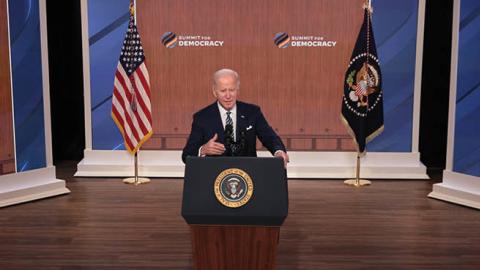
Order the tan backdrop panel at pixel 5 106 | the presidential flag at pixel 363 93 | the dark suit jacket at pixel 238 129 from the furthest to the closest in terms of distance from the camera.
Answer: the presidential flag at pixel 363 93 → the tan backdrop panel at pixel 5 106 → the dark suit jacket at pixel 238 129

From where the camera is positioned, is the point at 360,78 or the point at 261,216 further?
the point at 360,78

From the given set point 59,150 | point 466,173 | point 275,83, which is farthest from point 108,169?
point 466,173

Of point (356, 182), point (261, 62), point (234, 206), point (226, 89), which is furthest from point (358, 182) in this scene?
point (234, 206)

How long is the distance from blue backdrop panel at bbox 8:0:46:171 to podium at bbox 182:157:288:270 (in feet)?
12.5

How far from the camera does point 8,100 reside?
597 cm

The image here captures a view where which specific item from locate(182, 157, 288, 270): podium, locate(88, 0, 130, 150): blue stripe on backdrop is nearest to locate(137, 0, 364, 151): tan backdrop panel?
locate(88, 0, 130, 150): blue stripe on backdrop

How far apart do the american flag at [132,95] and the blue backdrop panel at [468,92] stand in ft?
12.0

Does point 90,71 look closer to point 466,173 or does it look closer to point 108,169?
point 108,169

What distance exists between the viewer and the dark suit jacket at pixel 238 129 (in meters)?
3.66

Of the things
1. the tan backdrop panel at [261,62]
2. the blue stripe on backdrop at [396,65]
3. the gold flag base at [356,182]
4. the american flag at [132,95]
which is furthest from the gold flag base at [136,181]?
the blue stripe on backdrop at [396,65]

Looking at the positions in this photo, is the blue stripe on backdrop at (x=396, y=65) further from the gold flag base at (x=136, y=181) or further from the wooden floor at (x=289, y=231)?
the gold flag base at (x=136, y=181)

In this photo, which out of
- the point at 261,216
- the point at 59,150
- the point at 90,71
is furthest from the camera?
the point at 59,150

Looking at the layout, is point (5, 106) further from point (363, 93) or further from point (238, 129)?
point (363, 93)

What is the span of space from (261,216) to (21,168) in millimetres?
4159
